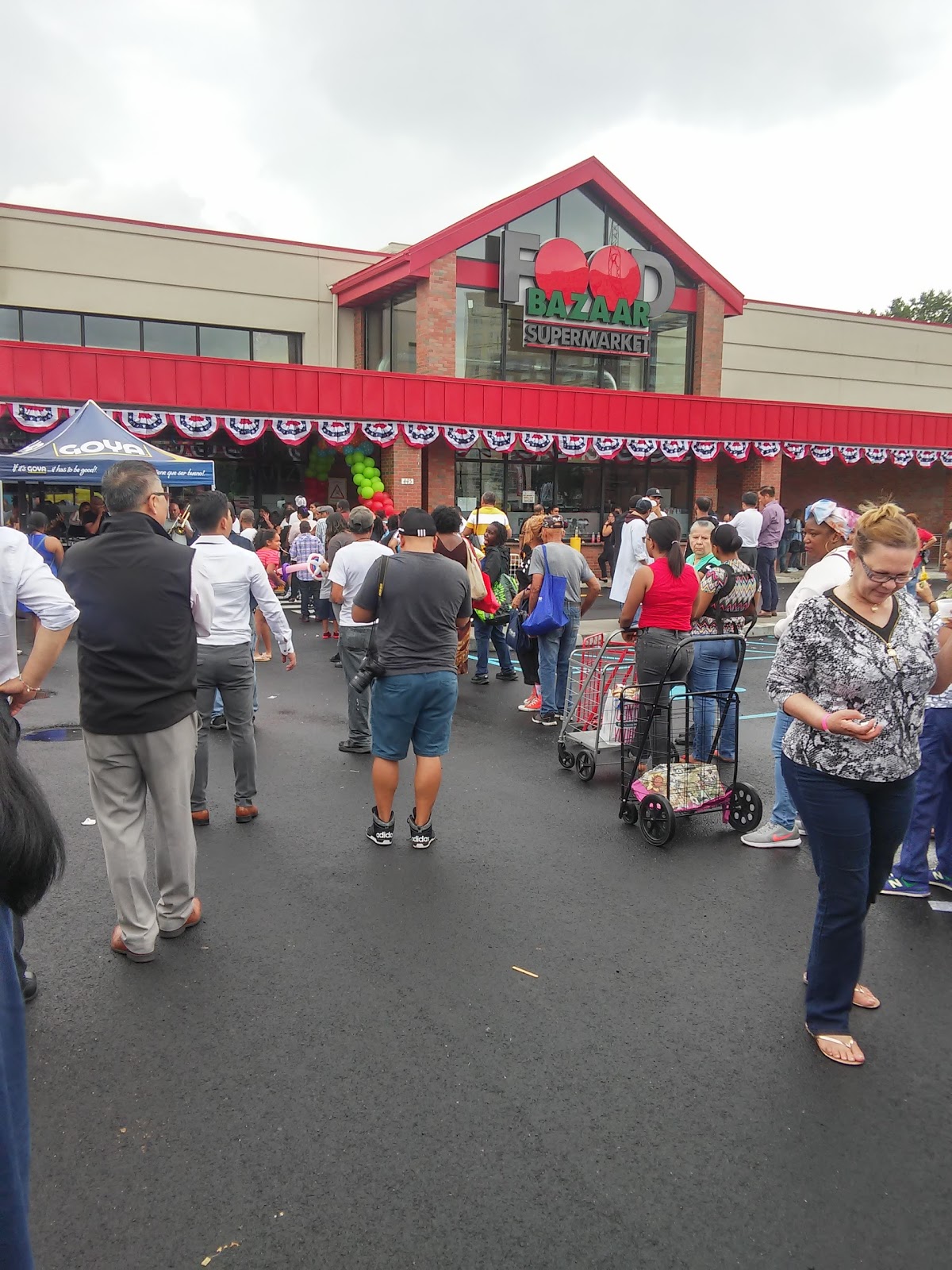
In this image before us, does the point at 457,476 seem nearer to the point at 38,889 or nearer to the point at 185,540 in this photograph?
the point at 185,540

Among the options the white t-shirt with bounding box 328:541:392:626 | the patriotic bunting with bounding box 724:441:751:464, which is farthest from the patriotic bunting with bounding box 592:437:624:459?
the white t-shirt with bounding box 328:541:392:626

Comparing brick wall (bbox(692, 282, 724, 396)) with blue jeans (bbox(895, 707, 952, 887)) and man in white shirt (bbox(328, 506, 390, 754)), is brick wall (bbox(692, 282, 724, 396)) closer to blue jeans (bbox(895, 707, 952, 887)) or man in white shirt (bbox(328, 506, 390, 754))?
man in white shirt (bbox(328, 506, 390, 754))

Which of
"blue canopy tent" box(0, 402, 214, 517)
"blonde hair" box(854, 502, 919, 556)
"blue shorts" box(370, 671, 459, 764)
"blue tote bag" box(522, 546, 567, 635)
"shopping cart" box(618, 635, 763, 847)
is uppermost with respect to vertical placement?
"blue canopy tent" box(0, 402, 214, 517)

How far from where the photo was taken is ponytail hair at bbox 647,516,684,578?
5969 mm

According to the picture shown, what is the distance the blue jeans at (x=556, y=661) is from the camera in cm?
812

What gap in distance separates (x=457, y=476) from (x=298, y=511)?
16.2 ft

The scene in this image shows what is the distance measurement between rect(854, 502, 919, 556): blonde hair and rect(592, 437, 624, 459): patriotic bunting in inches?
701

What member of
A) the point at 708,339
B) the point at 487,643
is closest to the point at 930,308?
the point at 708,339

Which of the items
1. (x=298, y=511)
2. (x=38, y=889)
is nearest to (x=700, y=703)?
(x=38, y=889)

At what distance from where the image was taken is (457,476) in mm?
21281

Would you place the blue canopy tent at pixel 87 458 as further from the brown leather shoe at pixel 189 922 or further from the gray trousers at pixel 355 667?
the brown leather shoe at pixel 189 922

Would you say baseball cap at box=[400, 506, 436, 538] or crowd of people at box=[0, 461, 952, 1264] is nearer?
crowd of people at box=[0, 461, 952, 1264]

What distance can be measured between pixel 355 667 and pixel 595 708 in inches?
76.8

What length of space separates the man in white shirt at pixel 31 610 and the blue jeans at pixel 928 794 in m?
4.21
